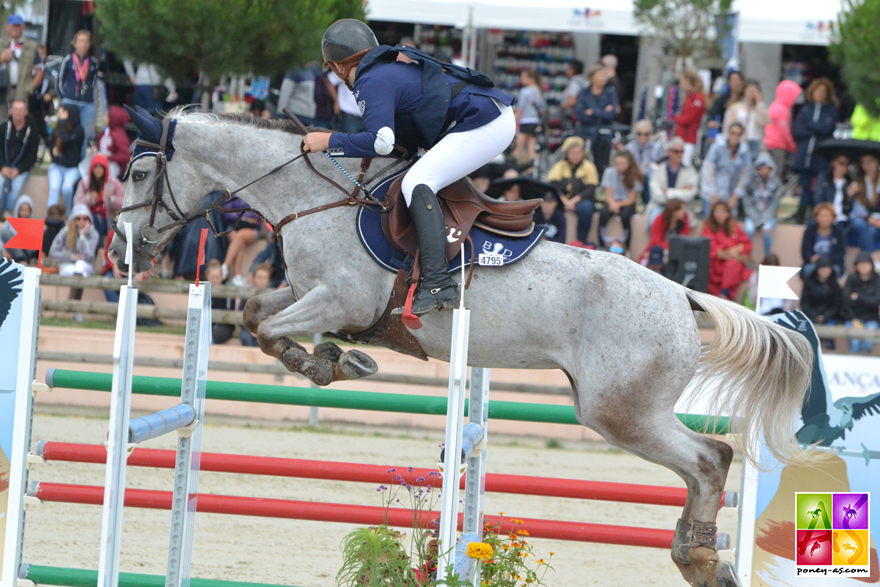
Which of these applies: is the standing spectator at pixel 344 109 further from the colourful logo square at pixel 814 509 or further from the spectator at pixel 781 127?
the colourful logo square at pixel 814 509

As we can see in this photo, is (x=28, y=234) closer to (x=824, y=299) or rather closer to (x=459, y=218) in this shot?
(x=459, y=218)

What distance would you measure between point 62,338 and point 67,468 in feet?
6.70

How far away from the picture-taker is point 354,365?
129 inches

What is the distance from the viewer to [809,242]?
806 cm

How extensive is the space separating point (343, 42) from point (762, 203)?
624cm

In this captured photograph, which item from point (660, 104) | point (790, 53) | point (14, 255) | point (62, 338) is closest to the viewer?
point (14, 255)

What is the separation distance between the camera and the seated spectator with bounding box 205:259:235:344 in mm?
7957

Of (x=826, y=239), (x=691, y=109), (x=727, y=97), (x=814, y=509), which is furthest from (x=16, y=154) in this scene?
(x=814, y=509)

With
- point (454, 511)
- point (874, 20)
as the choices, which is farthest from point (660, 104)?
point (454, 511)

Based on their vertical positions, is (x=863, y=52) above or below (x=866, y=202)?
above

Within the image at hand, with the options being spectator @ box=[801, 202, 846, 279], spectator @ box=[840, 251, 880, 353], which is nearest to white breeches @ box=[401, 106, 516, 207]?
spectator @ box=[840, 251, 880, 353]

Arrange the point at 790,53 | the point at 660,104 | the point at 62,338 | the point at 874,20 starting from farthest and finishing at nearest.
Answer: the point at 790,53 < the point at 660,104 < the point at 874,20 < the point at 62,338

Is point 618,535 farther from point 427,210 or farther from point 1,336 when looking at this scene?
point 1,336

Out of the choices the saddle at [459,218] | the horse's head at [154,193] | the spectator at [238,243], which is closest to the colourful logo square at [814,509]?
the saddle at [459,218]
